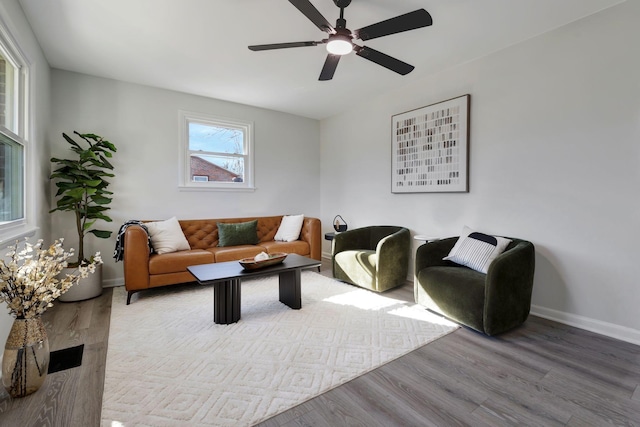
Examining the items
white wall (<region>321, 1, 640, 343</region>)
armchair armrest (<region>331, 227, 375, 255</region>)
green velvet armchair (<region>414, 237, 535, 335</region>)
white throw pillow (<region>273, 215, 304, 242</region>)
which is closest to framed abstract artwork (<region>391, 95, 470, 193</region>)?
white wall (<region>321, 1, 640, 343</region>)

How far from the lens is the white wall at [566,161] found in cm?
233

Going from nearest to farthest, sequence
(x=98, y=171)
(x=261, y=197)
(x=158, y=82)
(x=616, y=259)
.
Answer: (x=616, y=259), (x=98, y=171), (x=158, y=82), (x=261, y=197)

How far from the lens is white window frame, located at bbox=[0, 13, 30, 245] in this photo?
221cm

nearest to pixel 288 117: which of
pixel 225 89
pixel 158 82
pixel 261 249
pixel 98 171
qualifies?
pixel 225 89

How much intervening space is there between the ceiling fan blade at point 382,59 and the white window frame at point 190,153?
291cm

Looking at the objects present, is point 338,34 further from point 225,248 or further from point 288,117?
point 288,117

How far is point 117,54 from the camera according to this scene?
3.15 meters

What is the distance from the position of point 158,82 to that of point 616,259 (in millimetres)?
5237

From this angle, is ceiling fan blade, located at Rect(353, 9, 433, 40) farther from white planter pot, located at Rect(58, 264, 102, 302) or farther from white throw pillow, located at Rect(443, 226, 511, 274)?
white planter pot, located at Rect(58, 264, 102, 302)

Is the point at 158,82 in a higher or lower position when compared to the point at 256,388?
higher

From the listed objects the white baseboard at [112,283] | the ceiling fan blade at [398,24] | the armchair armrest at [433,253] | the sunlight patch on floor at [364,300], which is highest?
the ceiling fan blade at [398,24]

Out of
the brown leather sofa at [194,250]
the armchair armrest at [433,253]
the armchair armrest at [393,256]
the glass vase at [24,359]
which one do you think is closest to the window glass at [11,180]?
the brown leather sofa at [194,250]

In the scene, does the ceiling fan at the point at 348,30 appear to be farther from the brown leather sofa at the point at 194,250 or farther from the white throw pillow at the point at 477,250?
the brown leather sofa at the point at 194,250

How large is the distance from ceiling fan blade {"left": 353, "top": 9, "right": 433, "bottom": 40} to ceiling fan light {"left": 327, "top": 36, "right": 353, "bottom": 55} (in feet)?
0.26
